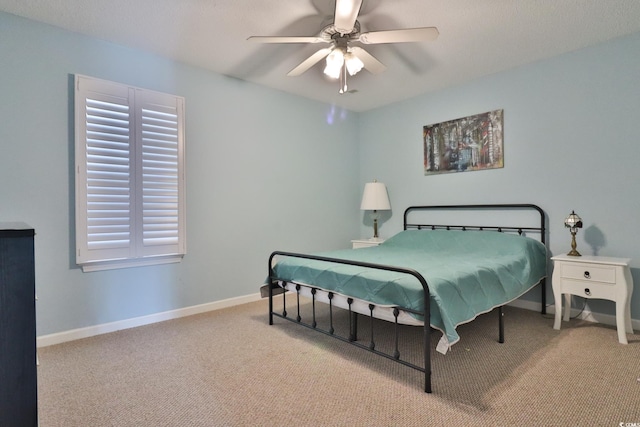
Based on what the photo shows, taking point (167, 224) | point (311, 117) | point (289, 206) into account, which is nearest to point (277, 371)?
point (167, 224)

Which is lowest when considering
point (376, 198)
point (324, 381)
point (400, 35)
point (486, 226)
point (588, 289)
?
point (324, 381)

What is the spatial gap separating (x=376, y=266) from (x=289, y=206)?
2.26 meters

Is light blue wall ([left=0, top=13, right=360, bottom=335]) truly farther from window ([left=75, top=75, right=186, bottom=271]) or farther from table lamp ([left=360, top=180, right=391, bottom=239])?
table lamp ([left=360, top=180, right=391, bottom=239])

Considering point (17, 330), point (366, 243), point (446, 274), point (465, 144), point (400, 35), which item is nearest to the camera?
point (17, 330)

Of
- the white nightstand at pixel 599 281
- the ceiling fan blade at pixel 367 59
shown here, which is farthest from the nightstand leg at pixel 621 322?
the ceiling fan blade at pixel 367 59

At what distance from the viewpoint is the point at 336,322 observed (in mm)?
3072

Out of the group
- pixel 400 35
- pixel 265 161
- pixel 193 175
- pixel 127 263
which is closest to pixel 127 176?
pixel 193 175

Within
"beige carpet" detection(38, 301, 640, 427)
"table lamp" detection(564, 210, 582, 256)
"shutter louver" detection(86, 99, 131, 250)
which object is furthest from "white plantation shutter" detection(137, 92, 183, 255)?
"table lamp" detection(564, 210, 582, 256)

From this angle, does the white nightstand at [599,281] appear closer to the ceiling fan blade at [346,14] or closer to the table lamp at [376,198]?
the table lamp at [376,198]

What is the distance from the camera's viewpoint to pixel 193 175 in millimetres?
3389

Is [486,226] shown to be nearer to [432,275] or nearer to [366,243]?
[366,243]

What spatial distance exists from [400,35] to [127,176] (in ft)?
8.36

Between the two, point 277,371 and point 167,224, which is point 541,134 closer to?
point 277,371

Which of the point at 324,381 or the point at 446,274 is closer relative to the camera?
the point at 324,381
